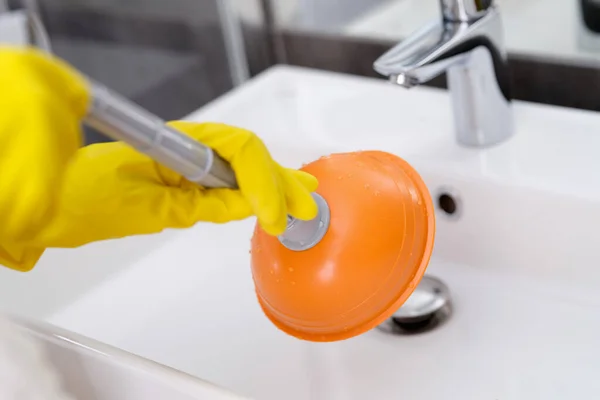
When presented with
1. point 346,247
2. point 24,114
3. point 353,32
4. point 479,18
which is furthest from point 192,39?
point 24,114

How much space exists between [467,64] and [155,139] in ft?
1.16

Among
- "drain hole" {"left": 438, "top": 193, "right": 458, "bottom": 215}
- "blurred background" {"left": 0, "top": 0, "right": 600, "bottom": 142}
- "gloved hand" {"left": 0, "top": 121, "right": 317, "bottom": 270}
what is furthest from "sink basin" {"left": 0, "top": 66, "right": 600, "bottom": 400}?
"gloved hand" {"left": 0, "top": 121, "right": 317, "bottom": 270}

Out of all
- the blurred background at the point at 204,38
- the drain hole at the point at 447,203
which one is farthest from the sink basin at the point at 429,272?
the blurred background at the point at 204,38

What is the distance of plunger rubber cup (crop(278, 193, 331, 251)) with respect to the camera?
0.45 m

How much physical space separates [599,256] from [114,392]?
1.28ft

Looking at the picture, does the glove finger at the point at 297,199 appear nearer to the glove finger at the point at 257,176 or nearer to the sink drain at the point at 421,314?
the glove finger at the point at 257,176

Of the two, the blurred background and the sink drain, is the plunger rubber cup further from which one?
the blurred background

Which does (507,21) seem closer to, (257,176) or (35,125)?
(257,176)

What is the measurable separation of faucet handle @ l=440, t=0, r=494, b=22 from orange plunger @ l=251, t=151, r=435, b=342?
0.18 m

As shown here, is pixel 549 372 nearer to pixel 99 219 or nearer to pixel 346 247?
pixel 346 247

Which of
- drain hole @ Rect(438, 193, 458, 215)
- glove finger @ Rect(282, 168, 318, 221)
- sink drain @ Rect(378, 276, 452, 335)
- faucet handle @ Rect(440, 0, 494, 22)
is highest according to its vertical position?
faucet handle @ Rect(440, 0, 494, 22)

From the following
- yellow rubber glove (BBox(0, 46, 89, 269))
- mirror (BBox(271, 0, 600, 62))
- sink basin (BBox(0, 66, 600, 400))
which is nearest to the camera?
yellow rubber glove (BBox(0, 46, 89, 269))

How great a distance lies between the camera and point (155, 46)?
0.91 meters

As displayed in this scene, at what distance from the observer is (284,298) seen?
48cm
